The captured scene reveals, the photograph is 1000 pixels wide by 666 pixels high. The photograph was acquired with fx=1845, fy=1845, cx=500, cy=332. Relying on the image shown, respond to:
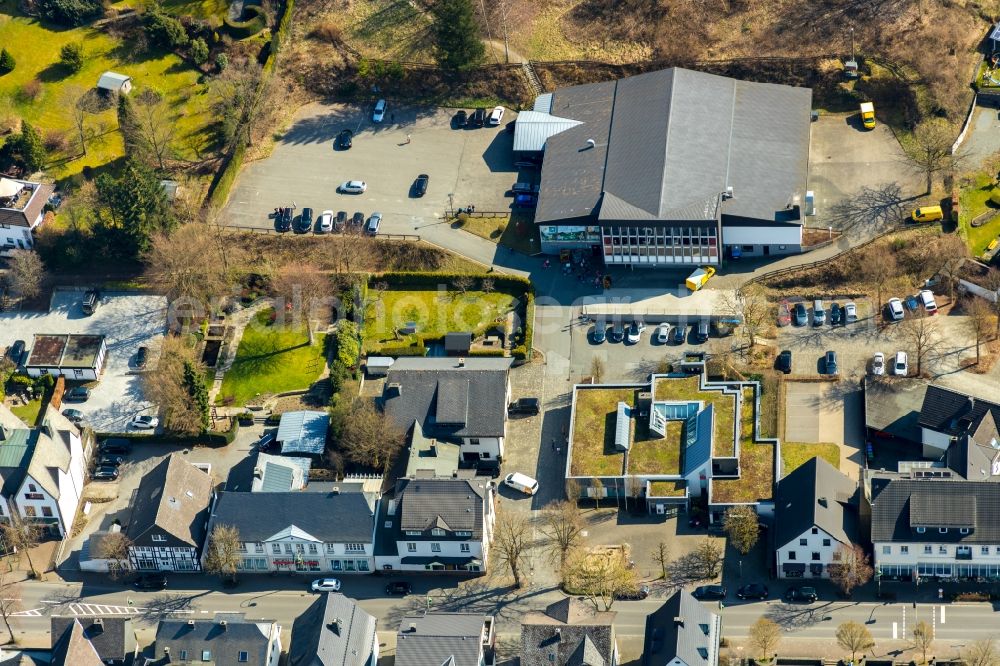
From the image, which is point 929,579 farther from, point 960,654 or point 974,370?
point 974,370

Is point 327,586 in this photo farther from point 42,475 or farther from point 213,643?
point 42,475

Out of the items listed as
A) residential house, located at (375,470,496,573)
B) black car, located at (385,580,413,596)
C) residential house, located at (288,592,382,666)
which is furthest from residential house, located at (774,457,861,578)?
residential house, located at (288,592,382,666)

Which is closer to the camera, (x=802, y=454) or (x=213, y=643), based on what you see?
(x=213, y=643)

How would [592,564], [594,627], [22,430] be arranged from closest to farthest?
[594,627] < [592,564] < [22,430]

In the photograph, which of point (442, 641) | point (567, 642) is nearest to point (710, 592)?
point (567, 642)

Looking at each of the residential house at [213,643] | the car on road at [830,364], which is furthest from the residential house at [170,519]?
the car on road at [830,364]

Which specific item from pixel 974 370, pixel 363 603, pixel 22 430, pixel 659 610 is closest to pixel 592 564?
pixel 659 610
